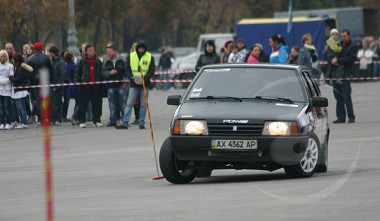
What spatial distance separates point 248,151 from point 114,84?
43.1 ft

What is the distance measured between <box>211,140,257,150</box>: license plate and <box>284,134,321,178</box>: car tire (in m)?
0.73

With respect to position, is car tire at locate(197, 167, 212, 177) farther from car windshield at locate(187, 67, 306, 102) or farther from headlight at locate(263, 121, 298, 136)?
headlight at locate(263, 121, 298, 136)

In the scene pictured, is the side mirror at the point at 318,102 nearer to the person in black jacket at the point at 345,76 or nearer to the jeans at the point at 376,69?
the person in black jacket at the point at 345,76

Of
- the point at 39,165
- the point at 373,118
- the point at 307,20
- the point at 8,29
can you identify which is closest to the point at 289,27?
the point at 307,20

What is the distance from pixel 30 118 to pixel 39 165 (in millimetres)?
9340

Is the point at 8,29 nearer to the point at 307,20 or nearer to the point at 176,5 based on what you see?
the point at 307,20

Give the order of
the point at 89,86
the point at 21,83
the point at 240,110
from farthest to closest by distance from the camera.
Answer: the point at 89,86
the point at 21,83
the point at 240,110

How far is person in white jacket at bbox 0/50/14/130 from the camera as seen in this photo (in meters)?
25.5

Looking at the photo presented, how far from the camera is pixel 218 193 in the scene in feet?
41.1

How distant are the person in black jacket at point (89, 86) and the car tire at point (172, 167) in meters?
12.3

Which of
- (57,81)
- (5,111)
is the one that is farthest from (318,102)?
(57,81)

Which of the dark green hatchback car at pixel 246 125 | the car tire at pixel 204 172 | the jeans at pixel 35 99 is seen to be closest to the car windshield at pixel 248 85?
the dark green hatchback car at pixel 246 125

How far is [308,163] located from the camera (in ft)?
46.0

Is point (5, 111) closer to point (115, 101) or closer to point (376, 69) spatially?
point (115, 101)
